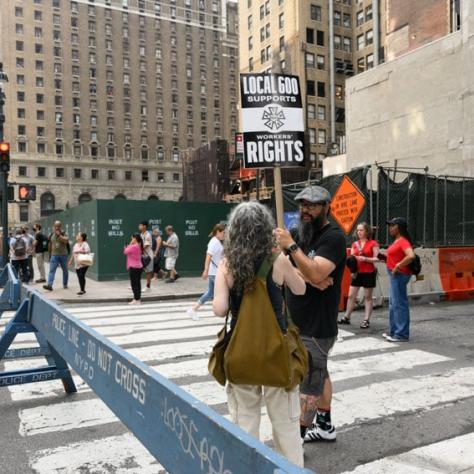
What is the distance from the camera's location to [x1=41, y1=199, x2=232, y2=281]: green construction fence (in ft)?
59.2

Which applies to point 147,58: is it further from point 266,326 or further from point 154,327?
point 266,326

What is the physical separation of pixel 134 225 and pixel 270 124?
43.6 ft

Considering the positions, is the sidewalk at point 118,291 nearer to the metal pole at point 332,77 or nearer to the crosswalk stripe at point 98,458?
the crosswalk stripe at point 98,458

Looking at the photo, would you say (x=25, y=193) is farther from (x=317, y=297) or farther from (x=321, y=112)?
(x=321, y=112)

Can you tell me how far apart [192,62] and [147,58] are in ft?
29.3

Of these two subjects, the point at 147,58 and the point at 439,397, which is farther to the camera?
the point at 147,58

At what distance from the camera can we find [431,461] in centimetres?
365

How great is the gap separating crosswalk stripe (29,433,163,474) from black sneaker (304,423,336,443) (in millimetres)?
1172

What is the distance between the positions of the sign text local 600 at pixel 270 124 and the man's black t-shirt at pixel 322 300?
2.41 m

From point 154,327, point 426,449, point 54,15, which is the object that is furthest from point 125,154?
point 426,449

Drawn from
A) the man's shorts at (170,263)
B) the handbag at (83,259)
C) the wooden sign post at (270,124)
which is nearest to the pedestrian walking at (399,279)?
the wooden sign post at (270,124)

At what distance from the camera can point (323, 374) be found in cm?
364

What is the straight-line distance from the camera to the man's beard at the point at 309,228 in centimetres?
362

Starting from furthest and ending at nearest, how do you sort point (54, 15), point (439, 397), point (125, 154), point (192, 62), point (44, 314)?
point (192, 62)
point (125, 154)
point (54, 15)
point (439, 397)
point (44, 314)
